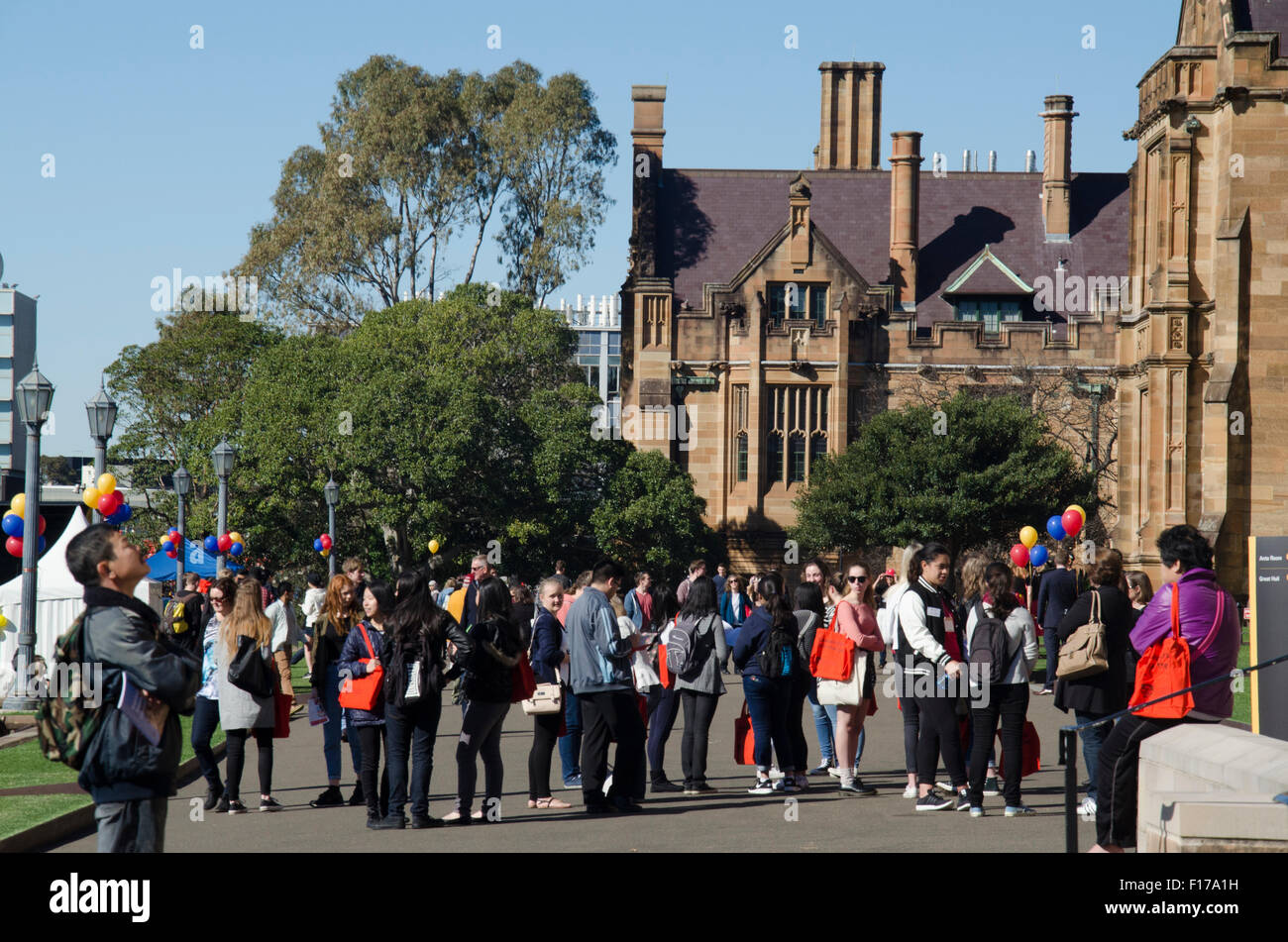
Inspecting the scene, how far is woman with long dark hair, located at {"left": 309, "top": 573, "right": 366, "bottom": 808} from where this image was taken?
1215 cm

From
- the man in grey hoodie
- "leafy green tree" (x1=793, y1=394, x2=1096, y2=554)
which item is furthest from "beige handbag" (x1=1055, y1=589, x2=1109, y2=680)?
"leafy green tree" (x1=793, y1=394, x2=1096, y2=554)

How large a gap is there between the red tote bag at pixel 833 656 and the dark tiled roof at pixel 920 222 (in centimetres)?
4181

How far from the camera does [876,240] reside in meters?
55.8

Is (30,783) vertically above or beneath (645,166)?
beneath

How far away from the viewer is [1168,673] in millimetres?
8836

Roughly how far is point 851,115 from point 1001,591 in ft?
166

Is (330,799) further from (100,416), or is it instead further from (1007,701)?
(100,416)

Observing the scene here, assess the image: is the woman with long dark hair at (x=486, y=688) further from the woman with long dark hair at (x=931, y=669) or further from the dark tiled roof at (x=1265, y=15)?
the dark tiled roof at (x=1265, y=15)

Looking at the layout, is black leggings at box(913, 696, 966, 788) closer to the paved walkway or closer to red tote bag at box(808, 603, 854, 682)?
the paved walkway

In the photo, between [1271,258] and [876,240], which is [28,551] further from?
[876,240]

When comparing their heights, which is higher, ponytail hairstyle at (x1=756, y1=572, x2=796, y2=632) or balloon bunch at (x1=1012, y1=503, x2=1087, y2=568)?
balloon bunch at (x1=1012, y1=503, x2=1087, y2=568)

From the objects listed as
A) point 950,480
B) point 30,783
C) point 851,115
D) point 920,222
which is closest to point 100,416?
point 30,783

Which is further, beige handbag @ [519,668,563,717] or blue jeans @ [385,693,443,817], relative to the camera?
beige handbag @ [519,668,563,717]

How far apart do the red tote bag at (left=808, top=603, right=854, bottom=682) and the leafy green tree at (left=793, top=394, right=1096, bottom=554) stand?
3070cm
